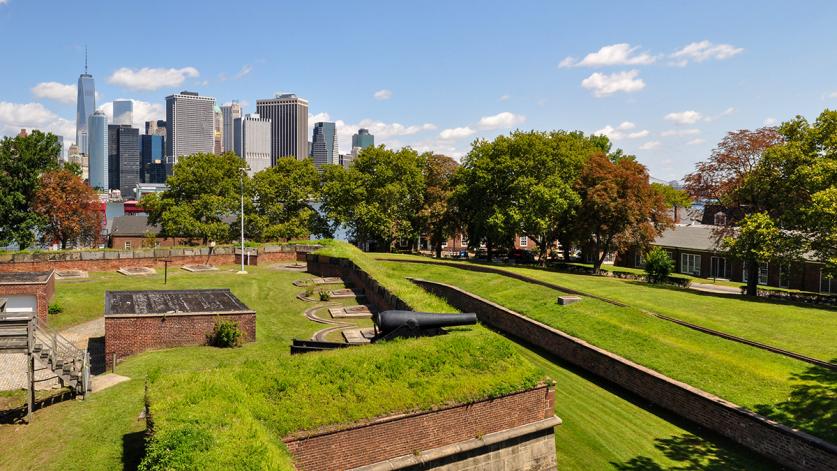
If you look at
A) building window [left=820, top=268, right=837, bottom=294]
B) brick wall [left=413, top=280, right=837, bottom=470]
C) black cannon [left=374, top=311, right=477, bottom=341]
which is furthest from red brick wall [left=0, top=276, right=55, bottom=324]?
building window [left=820, top=268, right=837, bottom=294]

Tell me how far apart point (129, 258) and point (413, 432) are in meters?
37.3

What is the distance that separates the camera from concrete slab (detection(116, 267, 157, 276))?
39062mm

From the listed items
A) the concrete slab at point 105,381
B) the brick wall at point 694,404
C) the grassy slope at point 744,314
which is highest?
the grassy slope at point 744,314

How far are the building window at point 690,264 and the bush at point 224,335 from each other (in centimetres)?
4793

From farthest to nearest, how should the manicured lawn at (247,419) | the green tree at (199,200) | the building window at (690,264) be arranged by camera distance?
the green tree at (199,200) → the building window at (690,264) → the manicured lawn at (247,419)

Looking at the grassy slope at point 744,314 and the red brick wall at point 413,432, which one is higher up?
the grassy slope at point 744,314

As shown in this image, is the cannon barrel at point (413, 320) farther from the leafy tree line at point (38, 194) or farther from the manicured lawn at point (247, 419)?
the leafy tree line at point (38, 194)

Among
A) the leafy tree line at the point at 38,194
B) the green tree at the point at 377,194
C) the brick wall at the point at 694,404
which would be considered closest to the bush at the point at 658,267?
the brick wall at the point at 694,404

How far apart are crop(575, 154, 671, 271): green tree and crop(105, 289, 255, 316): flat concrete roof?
3258cm

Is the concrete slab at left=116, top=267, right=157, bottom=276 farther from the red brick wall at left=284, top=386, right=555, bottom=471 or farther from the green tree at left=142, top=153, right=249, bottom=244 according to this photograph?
the red brick wall at left=284, top=386, right=555, bottom=471

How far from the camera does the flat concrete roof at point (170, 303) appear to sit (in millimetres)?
22453

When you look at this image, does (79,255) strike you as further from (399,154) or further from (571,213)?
(571,213)

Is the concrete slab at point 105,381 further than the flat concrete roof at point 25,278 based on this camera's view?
No

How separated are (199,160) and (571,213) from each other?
40.4 meters
